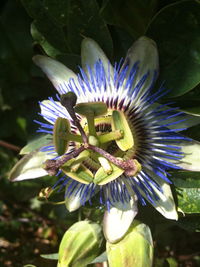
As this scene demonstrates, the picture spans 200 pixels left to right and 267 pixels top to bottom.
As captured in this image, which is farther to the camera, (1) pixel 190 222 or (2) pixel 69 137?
(1) pixel 190 222

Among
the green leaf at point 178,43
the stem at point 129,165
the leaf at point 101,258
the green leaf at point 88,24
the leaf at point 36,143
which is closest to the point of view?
the stem at point 129,165

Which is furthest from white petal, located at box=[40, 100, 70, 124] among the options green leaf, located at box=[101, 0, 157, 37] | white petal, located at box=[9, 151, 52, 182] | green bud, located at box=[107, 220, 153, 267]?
→ green bud, located at box=[107, 220, 153, 267]

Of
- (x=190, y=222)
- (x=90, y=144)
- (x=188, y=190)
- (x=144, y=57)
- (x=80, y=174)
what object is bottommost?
(x=190, y=222)

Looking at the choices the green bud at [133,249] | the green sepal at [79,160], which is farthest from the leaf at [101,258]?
the green sepal at [79,160]

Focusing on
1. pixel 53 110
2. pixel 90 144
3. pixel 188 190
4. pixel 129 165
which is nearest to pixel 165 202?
pixel 188 190

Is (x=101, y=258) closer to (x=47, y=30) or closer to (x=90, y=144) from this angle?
(x=90, y=144)

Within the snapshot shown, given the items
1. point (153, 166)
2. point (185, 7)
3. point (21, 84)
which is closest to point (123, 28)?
point (185, 7)

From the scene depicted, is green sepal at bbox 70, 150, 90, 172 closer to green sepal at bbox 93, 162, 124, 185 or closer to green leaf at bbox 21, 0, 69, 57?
green sepal at bbox 93, 162, 124, 185

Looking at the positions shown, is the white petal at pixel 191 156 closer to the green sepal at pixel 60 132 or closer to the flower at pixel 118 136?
the flower at pixel 118 136
